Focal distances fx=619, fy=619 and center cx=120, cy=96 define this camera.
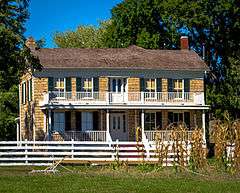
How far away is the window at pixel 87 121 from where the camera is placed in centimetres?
4228

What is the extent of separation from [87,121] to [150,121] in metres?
4.54

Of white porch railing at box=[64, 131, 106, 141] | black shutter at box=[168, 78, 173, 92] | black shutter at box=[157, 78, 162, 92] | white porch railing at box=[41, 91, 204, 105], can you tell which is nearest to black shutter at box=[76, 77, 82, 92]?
white porch railing at box=[41, 91, 204, 105]

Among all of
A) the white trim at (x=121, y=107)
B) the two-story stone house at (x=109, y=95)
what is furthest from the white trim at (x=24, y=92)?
the white trim at (x=121, y=107)

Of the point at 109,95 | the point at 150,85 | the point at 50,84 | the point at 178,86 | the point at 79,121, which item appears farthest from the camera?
the point at 178,86

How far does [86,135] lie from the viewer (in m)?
41.6

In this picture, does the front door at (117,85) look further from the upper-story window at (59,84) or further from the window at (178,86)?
the window at (178,86)

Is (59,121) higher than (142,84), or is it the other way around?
(142,84)

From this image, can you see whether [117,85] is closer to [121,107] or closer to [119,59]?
[119,59]

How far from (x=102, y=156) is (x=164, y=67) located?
48.4ft

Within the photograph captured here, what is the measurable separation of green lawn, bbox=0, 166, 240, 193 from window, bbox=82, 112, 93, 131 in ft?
62.7

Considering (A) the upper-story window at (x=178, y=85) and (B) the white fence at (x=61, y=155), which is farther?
(A) the upper-story window at (x=178, y=85)

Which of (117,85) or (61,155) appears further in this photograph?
(117,85)

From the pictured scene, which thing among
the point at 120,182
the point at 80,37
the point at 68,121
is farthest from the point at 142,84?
the point at 80,37

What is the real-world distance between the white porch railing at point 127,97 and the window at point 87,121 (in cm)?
137
